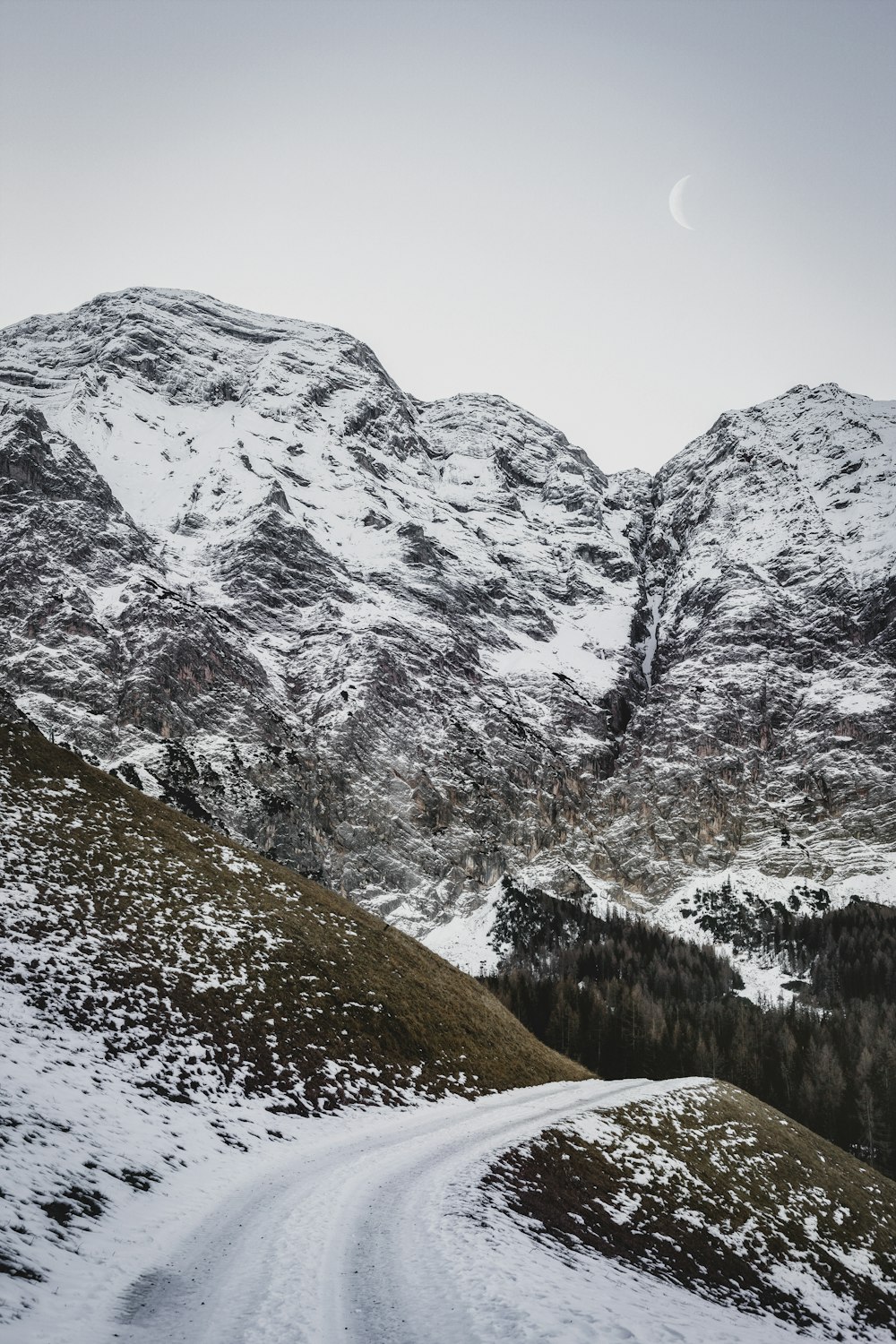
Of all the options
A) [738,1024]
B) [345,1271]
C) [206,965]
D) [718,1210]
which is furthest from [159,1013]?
[738,1024]

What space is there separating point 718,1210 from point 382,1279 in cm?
1588

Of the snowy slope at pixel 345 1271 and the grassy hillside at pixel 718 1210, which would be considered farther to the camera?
the grassy hillside at pixel 718 1210

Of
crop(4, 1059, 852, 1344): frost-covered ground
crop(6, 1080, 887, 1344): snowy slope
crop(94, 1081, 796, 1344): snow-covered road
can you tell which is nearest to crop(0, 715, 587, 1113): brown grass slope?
crop(4, 1059, 852, 1344): frost-covered ground

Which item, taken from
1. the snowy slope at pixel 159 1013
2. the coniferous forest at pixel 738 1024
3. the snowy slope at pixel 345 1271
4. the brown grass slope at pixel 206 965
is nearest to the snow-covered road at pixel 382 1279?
the snowy slope at pixel 345 1271

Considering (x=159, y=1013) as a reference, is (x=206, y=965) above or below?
above

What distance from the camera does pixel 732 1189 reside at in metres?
24.8

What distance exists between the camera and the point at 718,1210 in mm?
22719

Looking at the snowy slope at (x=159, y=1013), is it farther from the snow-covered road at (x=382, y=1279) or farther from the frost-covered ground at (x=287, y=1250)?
the snow-covered road at (x=382, y=1279)

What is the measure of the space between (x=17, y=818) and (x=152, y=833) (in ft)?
20.7

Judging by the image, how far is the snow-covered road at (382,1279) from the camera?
10148 mm

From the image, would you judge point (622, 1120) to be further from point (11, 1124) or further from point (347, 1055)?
point (11, 1124)

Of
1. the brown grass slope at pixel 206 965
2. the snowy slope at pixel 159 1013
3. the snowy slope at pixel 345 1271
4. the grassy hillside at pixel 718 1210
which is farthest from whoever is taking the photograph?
the brown grass slope at pixel 206 965

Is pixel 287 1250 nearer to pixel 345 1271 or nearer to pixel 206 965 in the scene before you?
pixel 345 1271

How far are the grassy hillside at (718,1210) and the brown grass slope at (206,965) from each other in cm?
773
